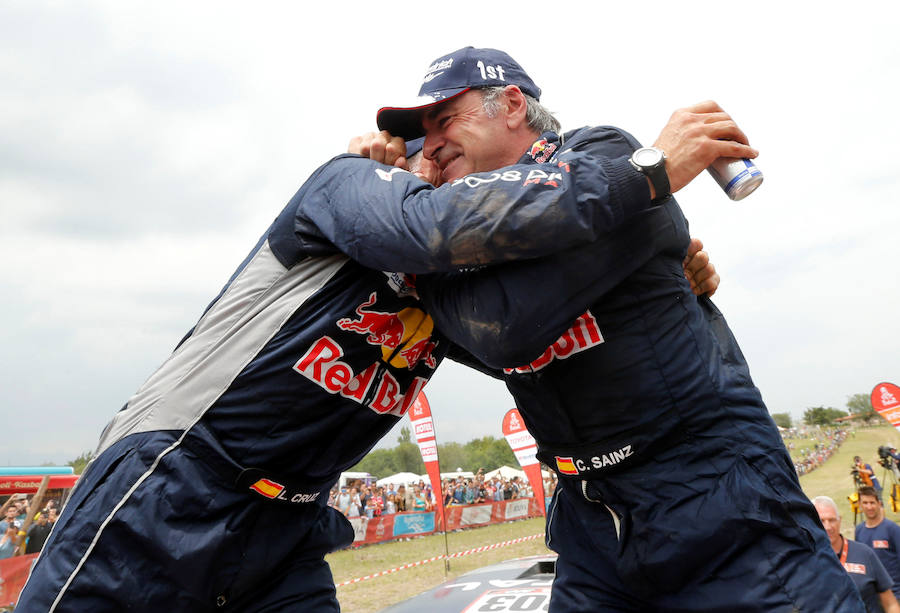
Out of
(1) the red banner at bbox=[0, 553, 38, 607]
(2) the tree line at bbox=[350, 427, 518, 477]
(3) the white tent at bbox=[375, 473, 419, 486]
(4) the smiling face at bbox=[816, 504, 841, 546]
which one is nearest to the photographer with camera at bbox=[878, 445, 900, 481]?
(4) the smiling face at bbox=[816, 504, 841, 546]

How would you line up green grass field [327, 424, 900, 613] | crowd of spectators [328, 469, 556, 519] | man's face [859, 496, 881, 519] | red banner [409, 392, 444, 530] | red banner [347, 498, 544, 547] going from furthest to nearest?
crowd of spectators [328, 469, 556, 519] → red banner [347, 498, 544, 547] → red banner [409, 392, 444, 530] → green grass field [327, 424, 900, 613] → man's face [859, 496, 881, 519]

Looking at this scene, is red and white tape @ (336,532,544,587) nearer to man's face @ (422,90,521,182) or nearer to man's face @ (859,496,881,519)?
man's face @ (859,496,881,519)

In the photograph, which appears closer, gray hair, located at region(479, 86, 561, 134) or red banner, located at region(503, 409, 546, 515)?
gray hair, located at region(479, 86, 561, 134)

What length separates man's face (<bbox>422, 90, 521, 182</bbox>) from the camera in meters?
2.30

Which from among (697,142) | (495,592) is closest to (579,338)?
(697,142)

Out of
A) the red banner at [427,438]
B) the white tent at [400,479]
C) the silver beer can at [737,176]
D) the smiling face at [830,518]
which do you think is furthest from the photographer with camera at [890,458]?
the white tent at [400,479]

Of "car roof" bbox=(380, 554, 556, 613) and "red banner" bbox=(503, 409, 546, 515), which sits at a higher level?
"car roof" bbox=(380, 554, 556, 613)

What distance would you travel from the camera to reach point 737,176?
1.74 m

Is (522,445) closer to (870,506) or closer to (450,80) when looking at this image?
(870,506)

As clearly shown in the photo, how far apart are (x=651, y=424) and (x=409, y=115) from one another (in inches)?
52.6

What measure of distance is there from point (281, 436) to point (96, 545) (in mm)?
564

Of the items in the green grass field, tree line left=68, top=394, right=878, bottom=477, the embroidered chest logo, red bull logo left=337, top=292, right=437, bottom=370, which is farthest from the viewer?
tree line left=68, top=394, right=878, bottom=477

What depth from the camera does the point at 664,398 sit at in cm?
177

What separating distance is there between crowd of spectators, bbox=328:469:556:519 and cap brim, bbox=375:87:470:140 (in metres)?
16.9
